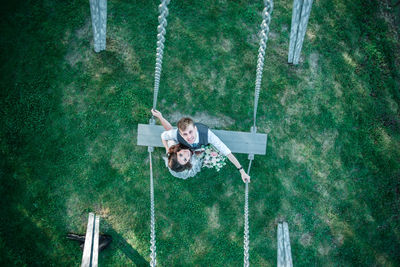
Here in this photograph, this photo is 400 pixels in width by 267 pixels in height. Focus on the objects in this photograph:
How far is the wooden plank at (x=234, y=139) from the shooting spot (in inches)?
233

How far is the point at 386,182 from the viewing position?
20.9 feet

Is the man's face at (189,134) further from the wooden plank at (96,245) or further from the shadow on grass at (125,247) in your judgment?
the shadow on grass at (125,247)

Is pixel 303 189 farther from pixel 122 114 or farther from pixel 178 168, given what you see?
pixel 122 114

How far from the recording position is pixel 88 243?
545cm

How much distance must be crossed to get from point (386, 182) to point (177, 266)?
202 inches

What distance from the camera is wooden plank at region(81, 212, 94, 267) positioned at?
5.21 m

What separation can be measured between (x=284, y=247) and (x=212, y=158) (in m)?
2.43

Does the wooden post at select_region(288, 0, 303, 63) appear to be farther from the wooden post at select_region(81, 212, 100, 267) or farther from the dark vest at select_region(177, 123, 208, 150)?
the wooden post at select_region(81, 212, 100, 267)

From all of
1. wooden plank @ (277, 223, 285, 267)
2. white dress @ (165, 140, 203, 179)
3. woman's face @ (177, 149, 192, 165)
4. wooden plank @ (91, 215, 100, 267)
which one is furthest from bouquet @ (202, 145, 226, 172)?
wooden plank @ (91, 215, 100, 267)

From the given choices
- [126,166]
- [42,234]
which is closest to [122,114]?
[126,166]

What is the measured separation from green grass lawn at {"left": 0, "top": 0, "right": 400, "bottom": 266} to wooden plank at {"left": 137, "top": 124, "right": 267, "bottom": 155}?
38 centimetres

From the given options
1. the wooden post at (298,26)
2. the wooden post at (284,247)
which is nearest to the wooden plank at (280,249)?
the wooden post at (284,247)

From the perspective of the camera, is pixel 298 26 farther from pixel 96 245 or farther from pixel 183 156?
pixel 96 245

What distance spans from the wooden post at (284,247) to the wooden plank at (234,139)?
176 cm
